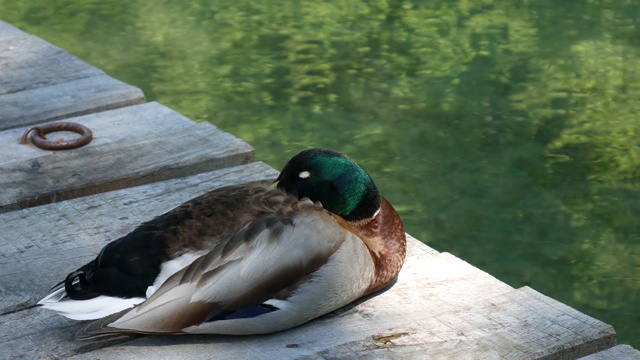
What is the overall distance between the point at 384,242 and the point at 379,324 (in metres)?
0.18

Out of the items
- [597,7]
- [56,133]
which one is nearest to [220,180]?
[56,133]

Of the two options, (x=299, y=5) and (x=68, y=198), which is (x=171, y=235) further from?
(x=299, y=5)

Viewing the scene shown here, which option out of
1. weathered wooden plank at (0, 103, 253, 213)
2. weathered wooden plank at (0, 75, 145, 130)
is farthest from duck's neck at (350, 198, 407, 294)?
weathered wooden plank at (0, 75, 145, 130)

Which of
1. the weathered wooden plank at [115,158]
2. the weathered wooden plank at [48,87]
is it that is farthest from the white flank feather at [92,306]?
the weathered wooden plank at [48,87]

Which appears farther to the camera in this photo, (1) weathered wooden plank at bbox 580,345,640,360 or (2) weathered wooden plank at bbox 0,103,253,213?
(2) weathered wooden plank at bbox 0,103,253,213

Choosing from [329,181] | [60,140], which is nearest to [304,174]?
[329,181]

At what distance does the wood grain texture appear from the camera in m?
1.91

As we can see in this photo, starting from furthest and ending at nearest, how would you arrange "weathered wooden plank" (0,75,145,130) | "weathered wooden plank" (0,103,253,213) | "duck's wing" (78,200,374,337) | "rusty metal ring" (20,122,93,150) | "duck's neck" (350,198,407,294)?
"weathered wooden plank" (0,75,145,130)
"rusty metal ring" (20,122,93,150)
"weathered wooden plank" (0,103,253,213)
"duck's neck" (350,198,407,294)
"duck's wing" (78,200,374,337)

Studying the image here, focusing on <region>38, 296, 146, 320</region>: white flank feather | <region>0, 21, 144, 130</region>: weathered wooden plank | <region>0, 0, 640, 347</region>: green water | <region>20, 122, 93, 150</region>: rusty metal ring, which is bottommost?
<region>0, 0, 640, 347</region>: green water

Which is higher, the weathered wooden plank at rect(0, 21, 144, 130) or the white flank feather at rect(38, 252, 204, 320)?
the white flank feather at rect(38, 252, 204, 320)

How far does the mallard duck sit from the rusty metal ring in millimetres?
861

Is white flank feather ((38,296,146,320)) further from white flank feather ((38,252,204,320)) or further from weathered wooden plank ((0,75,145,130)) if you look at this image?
weathered wooden plank ((0,75,145,130))

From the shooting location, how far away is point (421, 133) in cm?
378

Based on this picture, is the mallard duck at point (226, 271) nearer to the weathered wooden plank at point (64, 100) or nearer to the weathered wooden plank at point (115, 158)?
the weathered wooden plank at point (115, 158)
